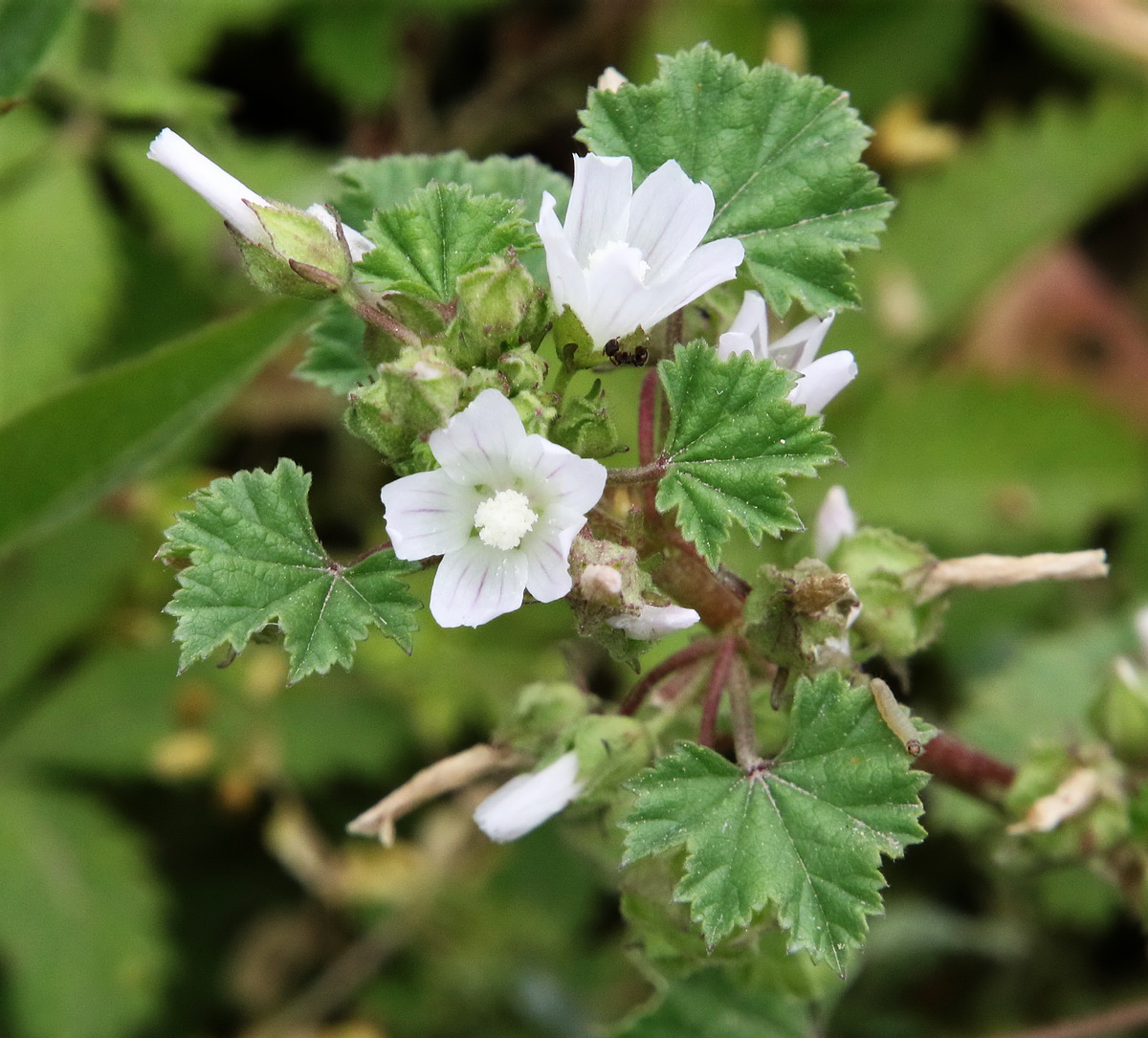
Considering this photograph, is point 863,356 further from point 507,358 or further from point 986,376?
point 507,358

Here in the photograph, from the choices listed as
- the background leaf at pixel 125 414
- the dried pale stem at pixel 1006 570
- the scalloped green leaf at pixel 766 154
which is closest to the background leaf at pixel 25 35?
the background leaf at pixel 125 414

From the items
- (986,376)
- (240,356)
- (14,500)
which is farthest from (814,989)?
(986,376)

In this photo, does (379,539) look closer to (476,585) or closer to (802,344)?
(802,344)

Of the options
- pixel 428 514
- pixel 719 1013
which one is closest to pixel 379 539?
pixel 719 1013

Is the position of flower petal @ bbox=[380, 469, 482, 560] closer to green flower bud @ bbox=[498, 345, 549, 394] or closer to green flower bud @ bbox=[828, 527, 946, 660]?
green flower bud @ bbox=[498, 345, 549, 394]

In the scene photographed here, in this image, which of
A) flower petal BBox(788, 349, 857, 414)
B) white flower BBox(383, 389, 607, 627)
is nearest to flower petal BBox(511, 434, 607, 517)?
white flower BBox(383, 389, 607, 627)

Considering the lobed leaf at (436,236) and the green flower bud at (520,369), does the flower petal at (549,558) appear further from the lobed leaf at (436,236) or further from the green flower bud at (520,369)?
the lobed leaf at (436,236)
